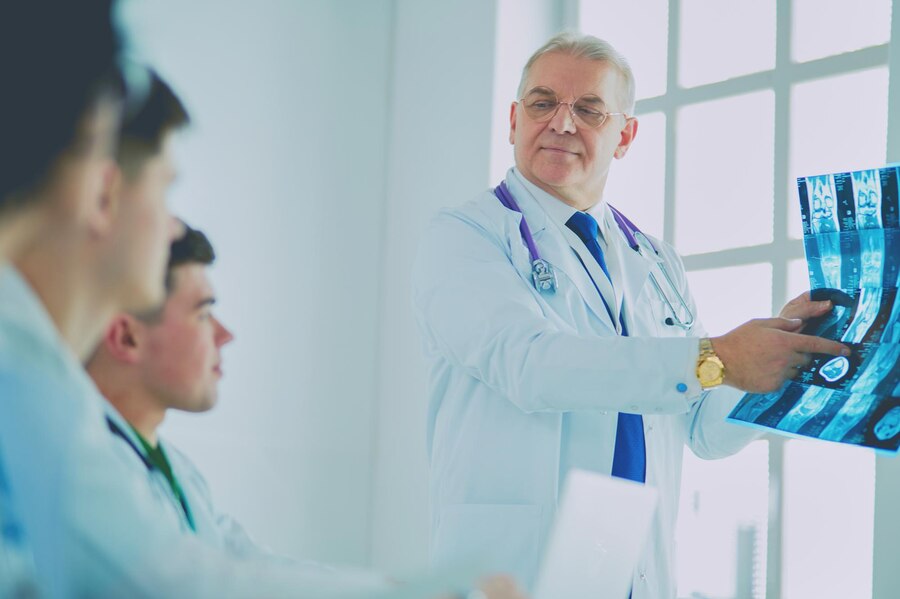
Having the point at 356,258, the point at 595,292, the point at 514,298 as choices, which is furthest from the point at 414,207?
the point at 514,298

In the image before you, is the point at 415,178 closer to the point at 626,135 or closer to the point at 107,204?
the point at 626,135

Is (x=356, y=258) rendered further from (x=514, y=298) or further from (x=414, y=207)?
(x=514, y=298)

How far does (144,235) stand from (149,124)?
0.11m

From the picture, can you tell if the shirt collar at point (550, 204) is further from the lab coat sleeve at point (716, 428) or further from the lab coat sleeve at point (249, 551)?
the lab coat sleeve at point (249, 551)

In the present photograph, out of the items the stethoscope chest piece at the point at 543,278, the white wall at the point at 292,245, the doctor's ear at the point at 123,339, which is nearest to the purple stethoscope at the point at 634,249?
→ the stethoscope chest piece at the point at 543,278

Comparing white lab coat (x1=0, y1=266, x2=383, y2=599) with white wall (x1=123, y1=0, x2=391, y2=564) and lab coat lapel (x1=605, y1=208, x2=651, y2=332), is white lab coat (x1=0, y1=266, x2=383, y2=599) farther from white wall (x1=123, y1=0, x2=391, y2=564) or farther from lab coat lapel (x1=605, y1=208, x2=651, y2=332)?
lab coat lapel (x1=605, y1=208, x2=651, y2=332)

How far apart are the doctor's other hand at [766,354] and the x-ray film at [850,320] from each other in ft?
0.07

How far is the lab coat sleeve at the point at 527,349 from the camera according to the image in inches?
73.2

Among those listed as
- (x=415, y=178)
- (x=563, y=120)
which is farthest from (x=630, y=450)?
(x=415, y=178)

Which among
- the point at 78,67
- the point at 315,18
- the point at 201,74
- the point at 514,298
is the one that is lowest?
the point at 514,298

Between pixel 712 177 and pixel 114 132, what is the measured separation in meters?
2.22

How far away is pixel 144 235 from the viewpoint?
1133mm

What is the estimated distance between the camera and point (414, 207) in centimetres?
332

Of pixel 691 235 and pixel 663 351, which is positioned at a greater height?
pixel 691 235
